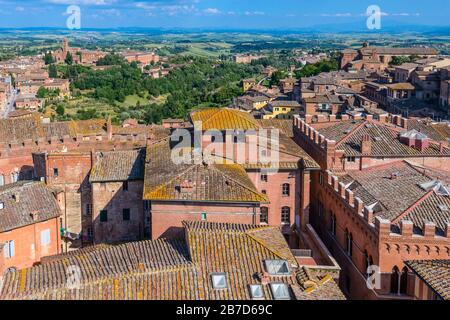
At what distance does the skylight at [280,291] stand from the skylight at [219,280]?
52.1 inches

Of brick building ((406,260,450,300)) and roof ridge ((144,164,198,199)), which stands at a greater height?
roof ridge ((144,164,198,199))

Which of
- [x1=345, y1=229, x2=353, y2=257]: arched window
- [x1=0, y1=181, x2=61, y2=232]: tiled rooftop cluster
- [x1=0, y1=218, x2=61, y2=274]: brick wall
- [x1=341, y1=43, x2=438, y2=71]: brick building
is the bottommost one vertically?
[x1=0, y1=218, x2=61, y2=274]: brick wall

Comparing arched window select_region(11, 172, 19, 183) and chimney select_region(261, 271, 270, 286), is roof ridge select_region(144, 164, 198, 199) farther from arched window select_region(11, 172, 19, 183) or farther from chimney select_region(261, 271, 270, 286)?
arched window select_region(11, 172, 19, 183)

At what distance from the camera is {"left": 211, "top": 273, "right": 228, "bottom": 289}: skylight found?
15648 millimetres

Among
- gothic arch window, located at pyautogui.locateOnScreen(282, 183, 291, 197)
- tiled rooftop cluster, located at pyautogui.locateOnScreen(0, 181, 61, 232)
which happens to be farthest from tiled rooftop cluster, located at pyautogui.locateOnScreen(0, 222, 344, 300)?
gothic arch window, located at pyautogui.locateOnScreen(282, 183, 291, 197)

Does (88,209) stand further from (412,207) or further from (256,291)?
(412,207)

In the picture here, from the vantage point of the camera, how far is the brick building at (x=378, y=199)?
61.2ft

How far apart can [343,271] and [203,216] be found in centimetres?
608

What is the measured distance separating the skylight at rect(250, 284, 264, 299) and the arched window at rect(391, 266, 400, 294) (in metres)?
5.79

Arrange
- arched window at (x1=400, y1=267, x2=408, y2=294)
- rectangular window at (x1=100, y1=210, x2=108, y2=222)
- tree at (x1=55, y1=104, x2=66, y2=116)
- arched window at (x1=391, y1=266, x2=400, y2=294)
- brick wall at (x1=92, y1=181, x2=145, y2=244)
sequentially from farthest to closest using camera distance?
tree at (x1=55, y1=104, x2=66, y2=116) → rectangular window at (x1=100, y1=210, x2=108, y2=222) → brick wall at (x1=92, y1=181, x2=145, y2=244) → arched window at (x1=391, y1=266, x2=400, y2=294) → arched window at (x1=400, y1=267, x2=408, y2=294)

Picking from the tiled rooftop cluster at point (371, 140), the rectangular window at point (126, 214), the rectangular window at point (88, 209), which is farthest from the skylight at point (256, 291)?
the rectangular window at point (88, 209)

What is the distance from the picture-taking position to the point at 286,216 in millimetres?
27938

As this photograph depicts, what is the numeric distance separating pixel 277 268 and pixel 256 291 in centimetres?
131
